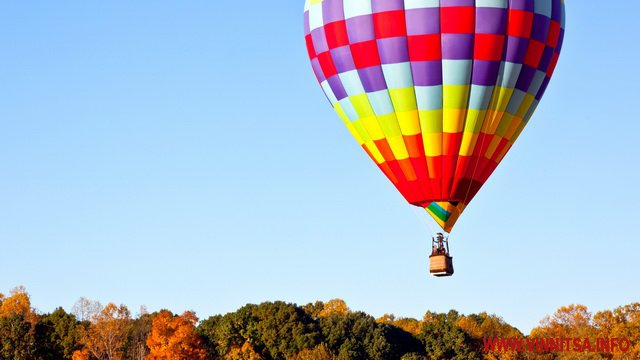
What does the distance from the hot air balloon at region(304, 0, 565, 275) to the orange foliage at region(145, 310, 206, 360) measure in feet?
139

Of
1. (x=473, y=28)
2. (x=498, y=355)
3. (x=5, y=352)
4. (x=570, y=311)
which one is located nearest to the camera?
(x=473, y=28)

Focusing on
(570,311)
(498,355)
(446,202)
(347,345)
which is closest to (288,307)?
(347,345)

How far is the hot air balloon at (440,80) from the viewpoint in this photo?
35812 mm

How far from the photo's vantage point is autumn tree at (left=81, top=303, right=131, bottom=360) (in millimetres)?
83375

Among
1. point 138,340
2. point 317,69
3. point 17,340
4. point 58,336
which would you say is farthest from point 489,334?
point 317,69

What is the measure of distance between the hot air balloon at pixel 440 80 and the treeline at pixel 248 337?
141ft

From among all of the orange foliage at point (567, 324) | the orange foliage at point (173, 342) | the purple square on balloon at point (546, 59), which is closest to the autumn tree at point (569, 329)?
the orange foliage at point (567, 324)

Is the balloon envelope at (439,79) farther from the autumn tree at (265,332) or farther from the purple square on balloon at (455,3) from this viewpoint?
the autumn tree at (265,332)

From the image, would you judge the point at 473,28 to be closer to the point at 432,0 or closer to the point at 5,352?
the point at 432,0

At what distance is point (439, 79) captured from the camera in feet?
118

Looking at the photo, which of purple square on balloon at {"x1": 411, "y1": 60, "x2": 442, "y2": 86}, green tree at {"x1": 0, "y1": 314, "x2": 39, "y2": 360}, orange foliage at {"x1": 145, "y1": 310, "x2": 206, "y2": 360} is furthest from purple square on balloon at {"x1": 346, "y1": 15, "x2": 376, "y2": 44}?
green tree at {"x1": 0, "y1": 314, "x2": 39, "y2": 360}

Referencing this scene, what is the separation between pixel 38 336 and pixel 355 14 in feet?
183

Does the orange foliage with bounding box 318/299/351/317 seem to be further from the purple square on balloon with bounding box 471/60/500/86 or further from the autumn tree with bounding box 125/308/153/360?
the purple square on balloon with bounding box 471/60/500/86

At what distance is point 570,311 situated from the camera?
10819cm
